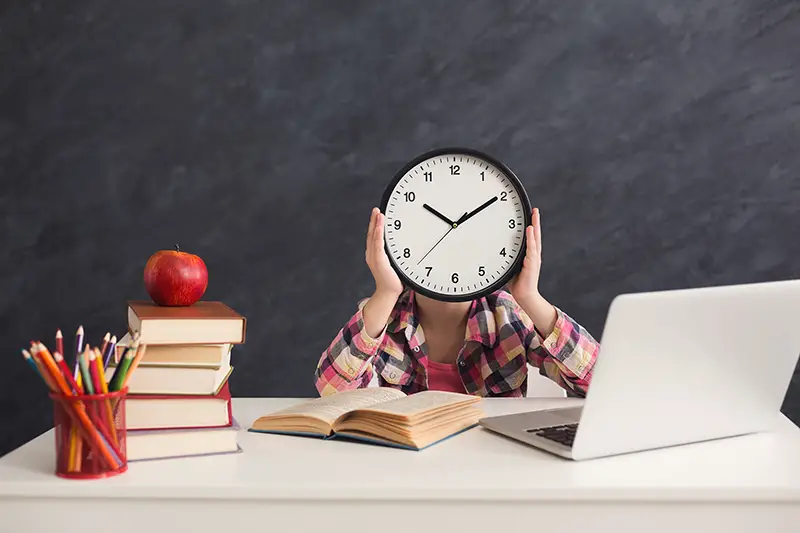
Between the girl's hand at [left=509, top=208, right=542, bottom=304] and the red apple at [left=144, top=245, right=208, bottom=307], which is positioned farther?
the girl's hand at [left=509, top=208, right=542, bottom=304]

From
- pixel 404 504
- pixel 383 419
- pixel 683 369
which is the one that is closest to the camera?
pixel 404 504

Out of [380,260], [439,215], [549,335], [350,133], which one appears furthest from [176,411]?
[350,133]

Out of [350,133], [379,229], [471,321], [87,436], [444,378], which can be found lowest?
[87,436]

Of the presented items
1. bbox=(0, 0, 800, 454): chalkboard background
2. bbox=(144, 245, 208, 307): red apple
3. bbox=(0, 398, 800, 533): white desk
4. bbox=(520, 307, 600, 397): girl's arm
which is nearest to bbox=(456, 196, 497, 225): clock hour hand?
bbox=(520, 307, 600, 397): girl's arm

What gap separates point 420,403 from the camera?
136 centimetres

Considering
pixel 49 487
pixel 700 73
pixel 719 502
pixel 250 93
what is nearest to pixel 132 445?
pixel 49 487

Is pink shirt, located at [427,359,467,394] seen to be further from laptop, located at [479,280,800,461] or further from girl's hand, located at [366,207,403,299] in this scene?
laptop, located at [479,280,800,461]

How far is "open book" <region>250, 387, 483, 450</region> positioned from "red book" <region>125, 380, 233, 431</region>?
14 cm

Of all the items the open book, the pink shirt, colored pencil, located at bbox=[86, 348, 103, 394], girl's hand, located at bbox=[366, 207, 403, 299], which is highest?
girl's hand, located at bbox=[366, 207, 403, 299]

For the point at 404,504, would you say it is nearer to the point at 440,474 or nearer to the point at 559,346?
the point at 440,474

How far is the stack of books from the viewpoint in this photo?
3.92 ft

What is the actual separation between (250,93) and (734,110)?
1.70m

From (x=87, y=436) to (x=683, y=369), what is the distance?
0.79 m

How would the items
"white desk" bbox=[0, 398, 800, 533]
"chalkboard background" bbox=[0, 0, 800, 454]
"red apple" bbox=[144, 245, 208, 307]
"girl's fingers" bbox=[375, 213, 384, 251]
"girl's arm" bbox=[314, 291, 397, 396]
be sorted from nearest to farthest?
1. "white desk" bbox=[0, 398, 800, 533]
2. "red apple" bbox=[144, 245, 208, 307]
3. "girl's fingers" bbox=[375, 213, 384, 251]
4. "girl's arm" bbox=[314, 291, 397, 396]
5. "chalkboard background" bbox=[0, 0, 800, 454]
